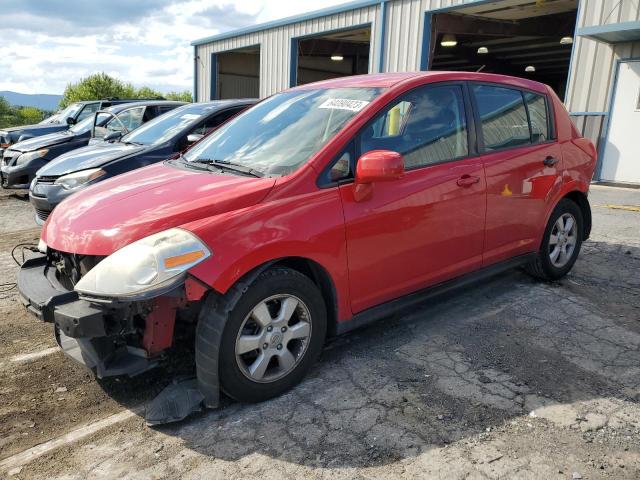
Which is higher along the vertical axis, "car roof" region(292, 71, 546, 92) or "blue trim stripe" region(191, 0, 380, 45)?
"blue trim stripe" region(191, 0, 380, 45)

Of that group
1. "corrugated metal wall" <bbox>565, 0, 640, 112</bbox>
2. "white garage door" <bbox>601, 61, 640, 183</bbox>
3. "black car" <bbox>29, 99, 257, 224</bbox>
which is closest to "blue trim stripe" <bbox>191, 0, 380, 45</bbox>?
"corrugated metal wall" <bbox>565, 0, 640, 112</bbox>

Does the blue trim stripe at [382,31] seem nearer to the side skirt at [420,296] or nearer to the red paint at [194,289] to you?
the side skirt at [420,296]

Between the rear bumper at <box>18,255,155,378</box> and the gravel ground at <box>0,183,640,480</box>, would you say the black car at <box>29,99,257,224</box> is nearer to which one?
the gravel ground at <box>0,183,640,480</box>

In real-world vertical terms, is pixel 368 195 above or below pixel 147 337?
above

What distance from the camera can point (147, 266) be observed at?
2.40 meters

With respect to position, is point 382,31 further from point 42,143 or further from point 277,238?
point 277,238

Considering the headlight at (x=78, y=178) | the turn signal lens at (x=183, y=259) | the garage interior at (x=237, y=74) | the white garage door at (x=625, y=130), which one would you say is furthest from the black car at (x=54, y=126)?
the white garage door at (x=625, y=130)

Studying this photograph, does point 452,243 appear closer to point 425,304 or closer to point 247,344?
point 425,304

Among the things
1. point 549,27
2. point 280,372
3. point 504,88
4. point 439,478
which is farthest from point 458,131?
point 549,27

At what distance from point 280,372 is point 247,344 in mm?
309

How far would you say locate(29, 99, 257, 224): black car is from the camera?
5.69 m

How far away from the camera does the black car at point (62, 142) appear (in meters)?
8.21

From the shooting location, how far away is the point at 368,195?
3.02 metres

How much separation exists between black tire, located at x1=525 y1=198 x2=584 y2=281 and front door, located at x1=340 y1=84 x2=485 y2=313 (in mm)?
984
